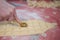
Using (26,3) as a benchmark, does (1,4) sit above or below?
above

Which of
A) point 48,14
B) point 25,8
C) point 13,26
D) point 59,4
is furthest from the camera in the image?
point 59,4

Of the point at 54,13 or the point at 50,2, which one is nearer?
the point at 54,13

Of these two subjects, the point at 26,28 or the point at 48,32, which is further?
the point at 26,28

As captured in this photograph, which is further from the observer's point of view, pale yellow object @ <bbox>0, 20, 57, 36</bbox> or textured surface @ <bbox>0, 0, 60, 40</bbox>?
pale yellow object @ <bbox>0, 20, 57, 36</bbox>

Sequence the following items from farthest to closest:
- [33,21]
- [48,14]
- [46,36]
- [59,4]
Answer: [59,4]
[48,14]
[33,21]
[46,36]

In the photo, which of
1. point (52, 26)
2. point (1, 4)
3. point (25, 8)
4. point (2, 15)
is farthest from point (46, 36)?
point (25, 8)

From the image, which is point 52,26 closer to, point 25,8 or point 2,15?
point 2,15

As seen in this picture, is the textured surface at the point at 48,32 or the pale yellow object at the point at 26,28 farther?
the pale yellow object at the point at 26,28
